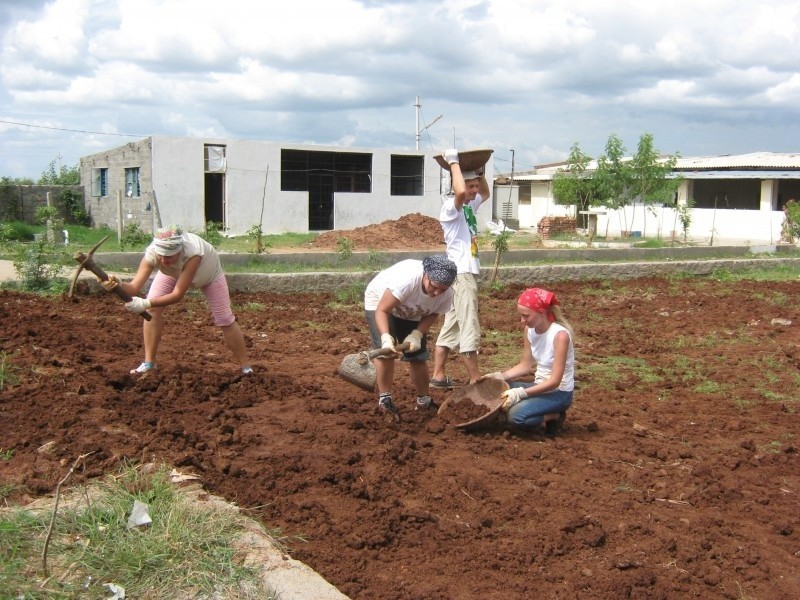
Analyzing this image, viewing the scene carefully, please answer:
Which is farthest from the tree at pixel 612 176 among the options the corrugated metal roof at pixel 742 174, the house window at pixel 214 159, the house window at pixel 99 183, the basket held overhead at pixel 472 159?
the basket held overhead at pixel 472 159

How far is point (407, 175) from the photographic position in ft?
111

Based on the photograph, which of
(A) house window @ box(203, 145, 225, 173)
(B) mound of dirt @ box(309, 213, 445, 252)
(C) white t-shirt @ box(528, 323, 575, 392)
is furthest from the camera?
(A) house window @ box(203, 145, 225, 173)

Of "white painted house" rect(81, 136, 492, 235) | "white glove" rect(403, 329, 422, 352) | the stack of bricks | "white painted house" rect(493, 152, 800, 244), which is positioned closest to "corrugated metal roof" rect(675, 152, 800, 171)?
"white painted house" rect(493, 152, 800, 244)

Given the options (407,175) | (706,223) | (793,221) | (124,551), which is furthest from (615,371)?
(407,175)

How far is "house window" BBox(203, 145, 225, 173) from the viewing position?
28.3 metres

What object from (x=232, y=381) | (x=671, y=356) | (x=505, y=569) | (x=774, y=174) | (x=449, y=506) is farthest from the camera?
(x=774, y=174)

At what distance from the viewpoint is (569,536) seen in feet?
12.8

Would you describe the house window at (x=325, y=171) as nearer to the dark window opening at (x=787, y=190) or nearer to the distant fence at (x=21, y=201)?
the distant fence at (x=21, y=201)

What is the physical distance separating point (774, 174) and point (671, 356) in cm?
2359

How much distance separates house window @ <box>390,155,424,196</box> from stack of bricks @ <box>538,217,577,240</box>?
505cm

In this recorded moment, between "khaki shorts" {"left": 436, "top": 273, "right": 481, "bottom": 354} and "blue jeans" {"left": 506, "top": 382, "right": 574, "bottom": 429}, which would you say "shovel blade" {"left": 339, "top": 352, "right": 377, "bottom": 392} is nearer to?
"khaki shorts" {"left": 436, "top": 273, "right": 481, "bottom": 354}

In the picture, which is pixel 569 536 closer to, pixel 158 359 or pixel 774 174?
pixel 158 359

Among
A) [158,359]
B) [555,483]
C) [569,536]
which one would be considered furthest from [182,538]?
[158,359]

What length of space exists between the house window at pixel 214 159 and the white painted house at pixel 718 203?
939 centimetres
